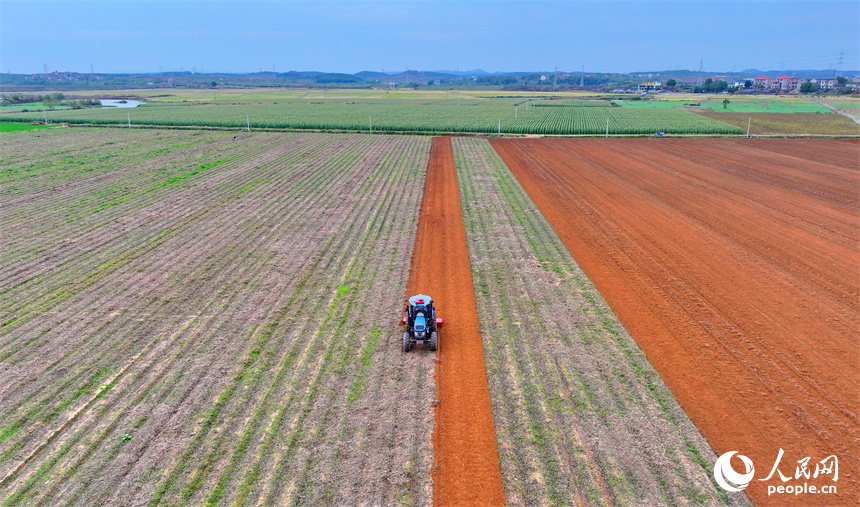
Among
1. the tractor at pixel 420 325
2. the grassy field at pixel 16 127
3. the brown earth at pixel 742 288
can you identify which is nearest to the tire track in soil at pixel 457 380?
the tractor at pixel 420 325

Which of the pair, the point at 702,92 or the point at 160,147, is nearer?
the point at 160,147

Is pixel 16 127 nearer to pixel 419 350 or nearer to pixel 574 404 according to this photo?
pixel 419 350

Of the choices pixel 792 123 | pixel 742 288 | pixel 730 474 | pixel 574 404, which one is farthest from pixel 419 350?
pixel 792 123

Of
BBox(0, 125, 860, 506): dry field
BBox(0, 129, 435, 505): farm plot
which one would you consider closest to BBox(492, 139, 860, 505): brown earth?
BBox(0, 125, 860, 506): dry field

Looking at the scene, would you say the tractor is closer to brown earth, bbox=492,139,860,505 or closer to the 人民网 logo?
brown earth, bbox=492,139,860,505

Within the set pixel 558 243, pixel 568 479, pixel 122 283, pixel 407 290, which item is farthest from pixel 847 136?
pixel 122 283

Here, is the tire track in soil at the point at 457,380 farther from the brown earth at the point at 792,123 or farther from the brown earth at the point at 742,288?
the brown earth at the point at 792,123

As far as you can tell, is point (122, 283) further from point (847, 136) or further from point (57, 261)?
point (847, 136)
